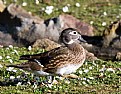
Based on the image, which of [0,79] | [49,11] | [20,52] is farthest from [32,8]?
[0,79]

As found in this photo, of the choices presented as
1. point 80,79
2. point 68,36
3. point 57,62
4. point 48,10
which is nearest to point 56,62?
point 57,62

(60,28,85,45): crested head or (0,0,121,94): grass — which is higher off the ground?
(60,28,85,45): crested head

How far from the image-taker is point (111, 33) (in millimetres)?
24594

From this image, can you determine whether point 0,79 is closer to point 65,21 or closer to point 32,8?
point 65,21

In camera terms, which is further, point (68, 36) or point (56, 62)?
point (68, 36)

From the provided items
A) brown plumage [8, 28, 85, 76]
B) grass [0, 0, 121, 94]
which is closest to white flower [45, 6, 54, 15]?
grass [0, 0, 121, 94]

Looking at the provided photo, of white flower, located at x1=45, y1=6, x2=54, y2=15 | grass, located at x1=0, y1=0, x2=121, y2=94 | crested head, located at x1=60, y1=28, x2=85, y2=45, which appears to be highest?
white flower, located at x1=45, y1=6, x2=54, y2=15

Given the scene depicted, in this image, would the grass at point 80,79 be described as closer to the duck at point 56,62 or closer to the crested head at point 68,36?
the duck at point 56,62

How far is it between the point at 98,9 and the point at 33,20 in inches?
217

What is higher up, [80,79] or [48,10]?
[48,10]

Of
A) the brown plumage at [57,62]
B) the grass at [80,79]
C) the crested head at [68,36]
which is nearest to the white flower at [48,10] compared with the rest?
the grass at [80,79]

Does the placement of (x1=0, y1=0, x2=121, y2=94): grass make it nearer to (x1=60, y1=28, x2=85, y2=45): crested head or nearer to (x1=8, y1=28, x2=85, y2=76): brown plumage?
(x1=8, y1=28, x2=85, y2=76): brown plumage

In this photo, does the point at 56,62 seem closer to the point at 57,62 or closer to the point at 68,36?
the point at 57,62

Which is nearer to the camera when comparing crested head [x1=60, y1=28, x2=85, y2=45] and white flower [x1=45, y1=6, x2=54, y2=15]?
crested head [x1=60, y1=28, x2=85, y2=45]
